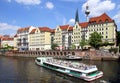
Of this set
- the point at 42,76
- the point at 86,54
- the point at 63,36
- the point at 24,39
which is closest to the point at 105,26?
the point at 86,54

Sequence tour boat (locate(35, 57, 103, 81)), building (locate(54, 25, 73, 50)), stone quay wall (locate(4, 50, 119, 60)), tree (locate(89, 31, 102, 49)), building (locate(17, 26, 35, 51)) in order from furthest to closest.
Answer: building (locate(17, 26, 35, 51))
building (locate(54, 25, 73, 50))
tree (locate(89, 31, 102, 49))
stone quay wall (locate(4, 50, 119, 60))
tour boat (locate(35, 57, 103, 81))

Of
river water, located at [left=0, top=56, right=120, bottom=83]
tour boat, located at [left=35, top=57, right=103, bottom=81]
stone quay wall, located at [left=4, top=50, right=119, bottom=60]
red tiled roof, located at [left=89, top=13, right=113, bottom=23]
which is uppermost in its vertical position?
red tiled roof, located at [left=89, top=13, right=113, bottom=23]

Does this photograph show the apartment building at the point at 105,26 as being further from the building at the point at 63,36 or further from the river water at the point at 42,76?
the river water at the point at 42,76

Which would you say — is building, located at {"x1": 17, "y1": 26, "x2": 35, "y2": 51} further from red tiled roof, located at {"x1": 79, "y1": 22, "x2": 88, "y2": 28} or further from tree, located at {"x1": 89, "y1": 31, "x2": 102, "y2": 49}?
tree, located at {"x1": 89, "y1": 31, "x2": 102, "y2": 49}

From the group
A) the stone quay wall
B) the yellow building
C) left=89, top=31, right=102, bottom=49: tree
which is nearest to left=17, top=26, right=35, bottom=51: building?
the yellow building

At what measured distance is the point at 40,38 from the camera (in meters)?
175

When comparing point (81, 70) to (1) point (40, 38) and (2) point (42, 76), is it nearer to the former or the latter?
(2) point (42, 76)

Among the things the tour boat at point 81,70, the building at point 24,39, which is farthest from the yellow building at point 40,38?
the tour boat at point 81,70

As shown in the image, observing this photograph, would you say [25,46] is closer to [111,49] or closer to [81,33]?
[81,33]

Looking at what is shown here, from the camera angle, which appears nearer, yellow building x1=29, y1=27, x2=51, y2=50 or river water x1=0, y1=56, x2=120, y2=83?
river water x1=0, y1=56, x2=120, y2=83

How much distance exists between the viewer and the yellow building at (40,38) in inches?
6688

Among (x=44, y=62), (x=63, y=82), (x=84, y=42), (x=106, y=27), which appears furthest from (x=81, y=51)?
(x=63, y=82)

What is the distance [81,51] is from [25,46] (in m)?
81.3

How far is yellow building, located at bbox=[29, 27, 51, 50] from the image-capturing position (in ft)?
557
